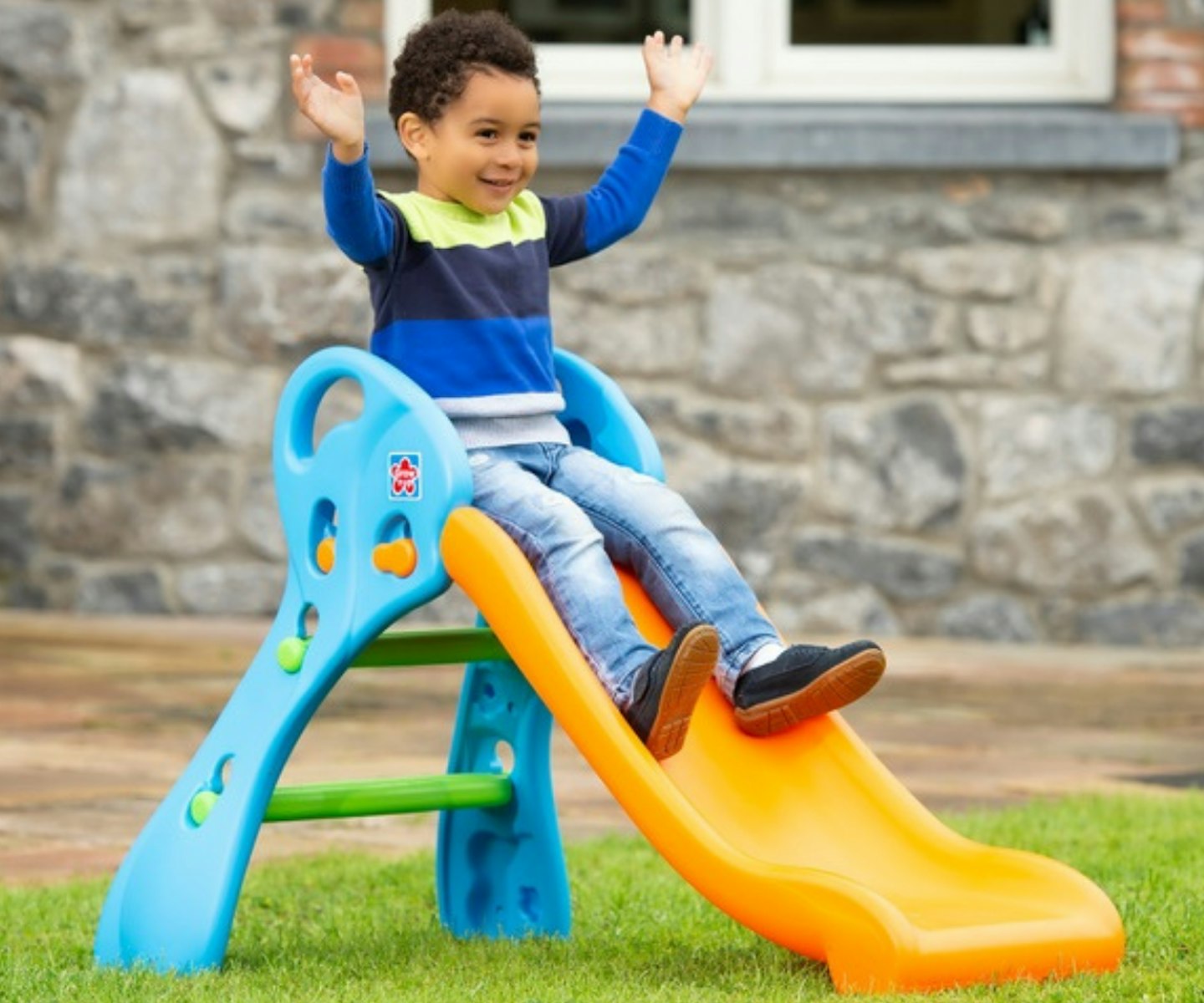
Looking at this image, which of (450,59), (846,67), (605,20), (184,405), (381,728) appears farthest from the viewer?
(605,20)

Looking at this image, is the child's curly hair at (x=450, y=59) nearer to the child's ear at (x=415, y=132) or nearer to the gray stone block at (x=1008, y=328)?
the child's ear at (x=415, y=132)

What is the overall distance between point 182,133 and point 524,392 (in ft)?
14.1

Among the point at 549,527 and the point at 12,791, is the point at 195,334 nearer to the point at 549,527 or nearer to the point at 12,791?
the point at 12,791

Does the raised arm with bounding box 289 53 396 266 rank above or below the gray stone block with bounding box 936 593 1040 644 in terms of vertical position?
above

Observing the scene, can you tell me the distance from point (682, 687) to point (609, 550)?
0.39 m

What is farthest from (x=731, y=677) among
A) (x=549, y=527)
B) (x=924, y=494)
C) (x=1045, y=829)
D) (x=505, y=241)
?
(x=924, y=494)

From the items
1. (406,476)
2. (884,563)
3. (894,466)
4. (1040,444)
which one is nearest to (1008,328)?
(1040,444)

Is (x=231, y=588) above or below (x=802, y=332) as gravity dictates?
below

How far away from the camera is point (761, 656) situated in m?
3.75

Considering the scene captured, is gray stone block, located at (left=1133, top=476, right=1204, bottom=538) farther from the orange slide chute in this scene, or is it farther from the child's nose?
the child's nose

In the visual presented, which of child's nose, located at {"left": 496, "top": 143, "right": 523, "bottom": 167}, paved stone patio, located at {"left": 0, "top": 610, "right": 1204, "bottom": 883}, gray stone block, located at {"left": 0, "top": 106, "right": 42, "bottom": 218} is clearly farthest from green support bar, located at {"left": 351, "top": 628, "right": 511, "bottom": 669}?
gray stone block, located at {"left": 0, "top": 106, "right": 42, "bottom": 218}

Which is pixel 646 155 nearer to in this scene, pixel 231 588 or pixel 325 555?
pixel 325 555

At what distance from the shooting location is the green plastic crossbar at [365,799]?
3746 millimetres

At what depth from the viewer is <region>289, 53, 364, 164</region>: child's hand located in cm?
362
